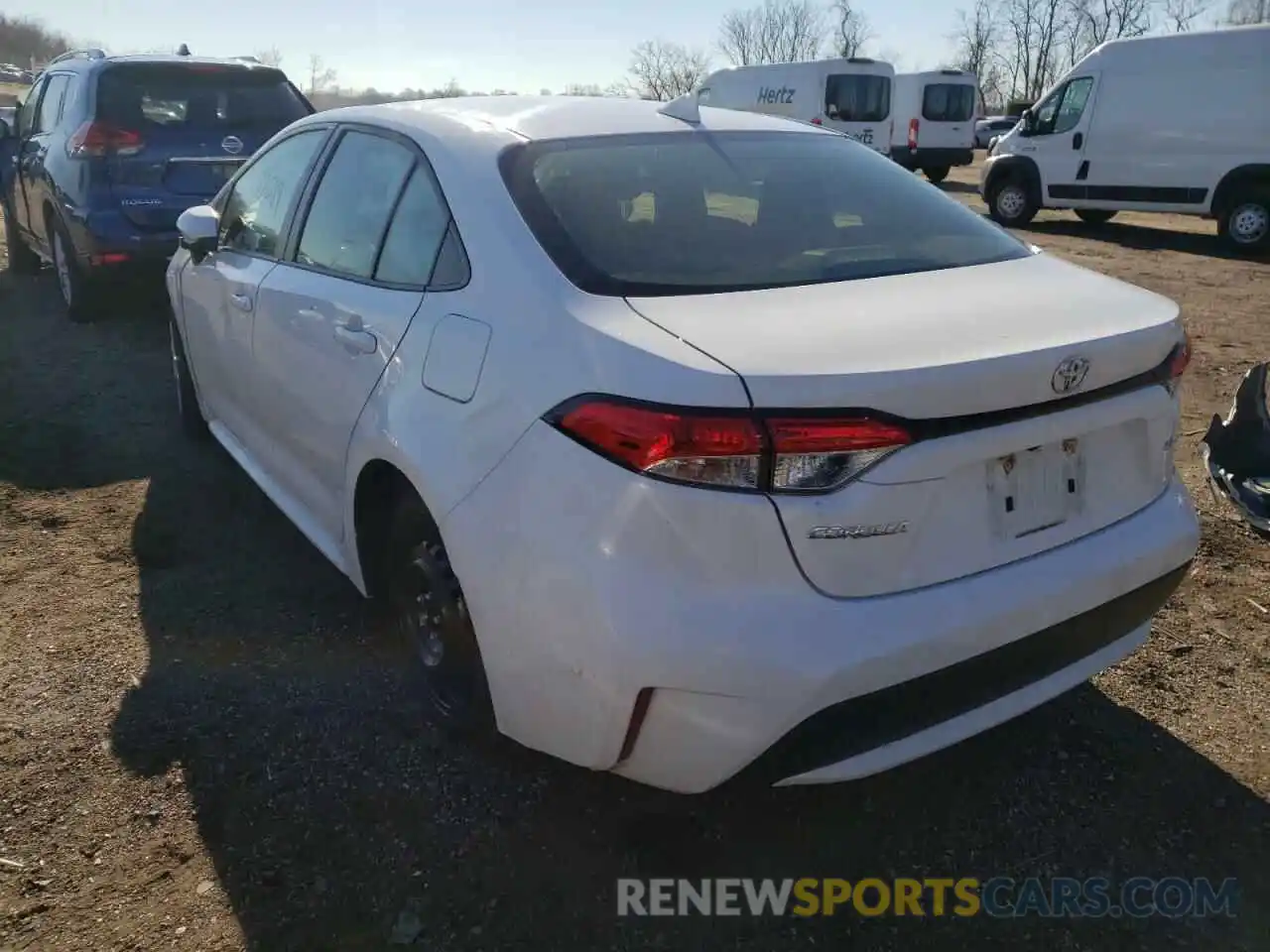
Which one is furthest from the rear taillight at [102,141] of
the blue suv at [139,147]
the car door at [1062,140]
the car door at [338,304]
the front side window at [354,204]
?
the car door at [1062,140]

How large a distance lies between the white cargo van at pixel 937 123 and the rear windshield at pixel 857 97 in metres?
0.96

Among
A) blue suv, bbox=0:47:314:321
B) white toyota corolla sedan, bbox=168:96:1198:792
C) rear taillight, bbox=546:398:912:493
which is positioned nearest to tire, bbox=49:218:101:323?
blue suv, bbox=0:47:314:321

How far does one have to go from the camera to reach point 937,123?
23.8 m

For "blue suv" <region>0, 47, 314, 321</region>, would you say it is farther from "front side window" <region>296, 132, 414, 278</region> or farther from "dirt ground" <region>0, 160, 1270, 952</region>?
"front side window" <region>296, 132, 414, 278</region>

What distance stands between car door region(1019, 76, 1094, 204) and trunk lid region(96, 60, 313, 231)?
1082 centimetres

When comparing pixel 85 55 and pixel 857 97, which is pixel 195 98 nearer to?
pixel 85 55

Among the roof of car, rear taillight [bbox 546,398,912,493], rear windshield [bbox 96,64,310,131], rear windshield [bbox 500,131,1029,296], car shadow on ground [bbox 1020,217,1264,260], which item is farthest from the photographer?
car shadow on ground [bbox 1020,217,1264,260]

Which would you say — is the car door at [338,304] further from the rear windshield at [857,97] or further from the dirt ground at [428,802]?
the rear windshield at [857,97]

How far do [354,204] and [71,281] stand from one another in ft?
17.0

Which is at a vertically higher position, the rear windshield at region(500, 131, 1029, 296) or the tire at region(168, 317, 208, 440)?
the rear windshield at region(500, 131, 1029, 296)

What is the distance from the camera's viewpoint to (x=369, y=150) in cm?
315

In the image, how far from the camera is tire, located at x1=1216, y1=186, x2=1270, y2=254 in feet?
40.1

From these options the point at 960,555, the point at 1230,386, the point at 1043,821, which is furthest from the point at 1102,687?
the point at 1230,386

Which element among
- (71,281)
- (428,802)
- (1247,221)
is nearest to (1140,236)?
(1247,221)
